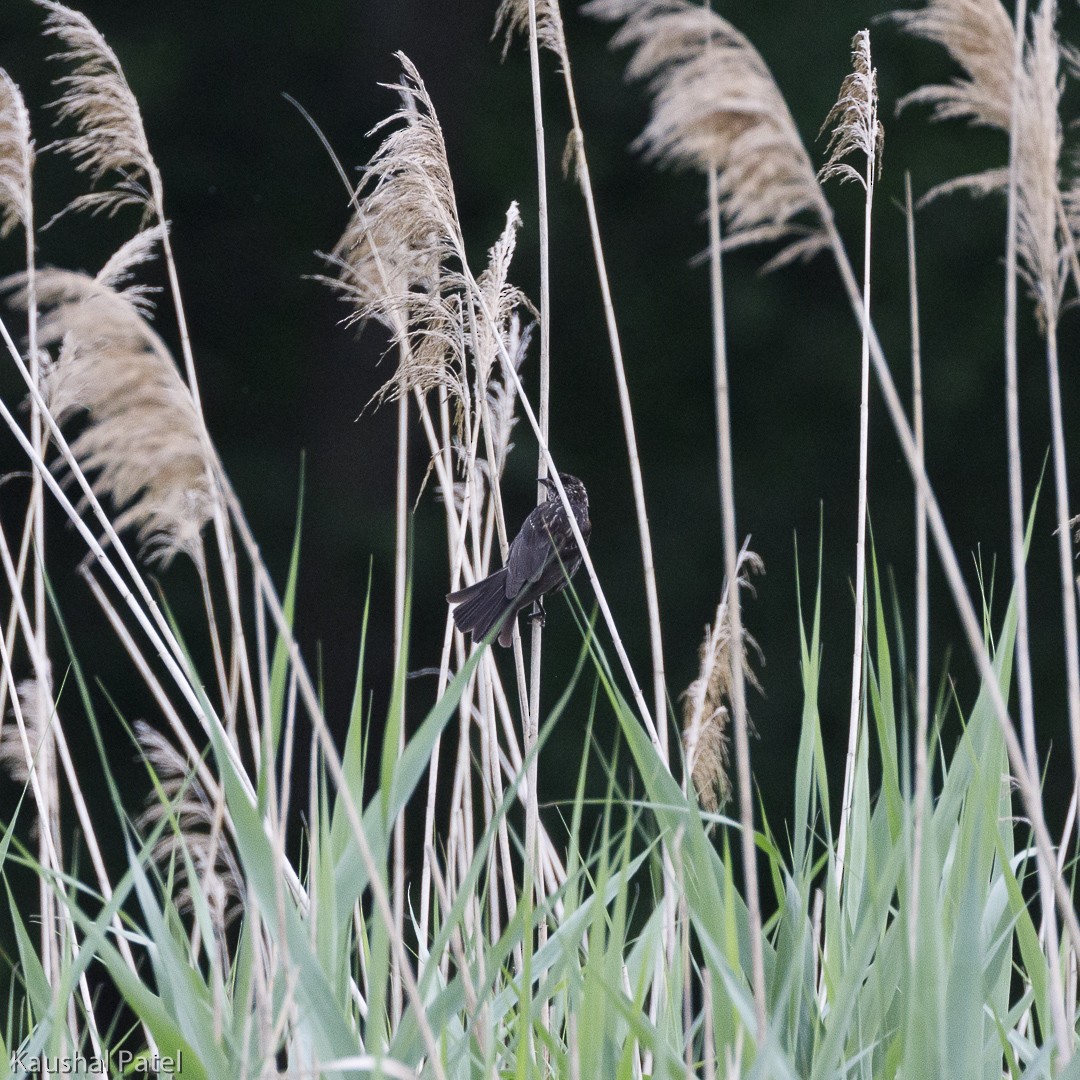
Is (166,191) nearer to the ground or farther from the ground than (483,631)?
farther from the ground

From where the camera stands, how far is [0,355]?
5.48 m

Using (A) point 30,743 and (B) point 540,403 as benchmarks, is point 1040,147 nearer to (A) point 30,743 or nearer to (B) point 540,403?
(B) point 540,403

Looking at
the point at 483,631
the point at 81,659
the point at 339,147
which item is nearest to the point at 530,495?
the point at 339,147

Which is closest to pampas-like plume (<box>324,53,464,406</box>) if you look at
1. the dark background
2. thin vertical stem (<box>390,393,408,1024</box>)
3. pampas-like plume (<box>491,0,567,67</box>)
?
thin vertical stem (<box>390,393,408,1024</box>)

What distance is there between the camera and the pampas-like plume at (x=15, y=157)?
1794 mm

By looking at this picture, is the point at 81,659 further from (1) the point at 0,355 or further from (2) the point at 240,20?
(2) the point at 240,20

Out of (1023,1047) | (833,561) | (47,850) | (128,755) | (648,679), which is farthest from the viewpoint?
(648,679)

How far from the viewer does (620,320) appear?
562 centimetres

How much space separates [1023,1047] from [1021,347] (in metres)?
4.70

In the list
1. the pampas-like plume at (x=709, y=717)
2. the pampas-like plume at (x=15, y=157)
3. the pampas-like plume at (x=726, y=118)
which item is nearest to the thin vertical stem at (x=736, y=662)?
the pampas-like plume at (x=726, y=118)

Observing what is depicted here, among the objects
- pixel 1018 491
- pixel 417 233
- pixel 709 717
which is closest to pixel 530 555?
pixel 709 717

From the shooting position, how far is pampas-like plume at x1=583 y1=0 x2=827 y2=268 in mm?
1012

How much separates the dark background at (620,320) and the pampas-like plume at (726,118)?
4104 mm

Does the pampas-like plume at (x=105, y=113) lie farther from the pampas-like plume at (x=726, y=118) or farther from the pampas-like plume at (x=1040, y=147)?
the pampas-like plume at (x=1040, y=147)
